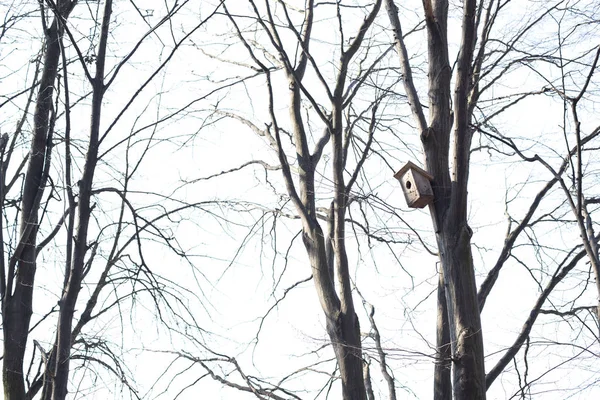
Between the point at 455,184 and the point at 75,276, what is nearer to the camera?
the point at 75,276

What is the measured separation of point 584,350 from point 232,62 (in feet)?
14.0

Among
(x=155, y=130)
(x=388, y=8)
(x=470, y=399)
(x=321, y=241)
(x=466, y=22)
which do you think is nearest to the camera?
(x=470, y=399)

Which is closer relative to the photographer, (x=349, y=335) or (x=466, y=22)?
(x=466, y=22)

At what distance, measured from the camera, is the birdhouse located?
17.6 ft

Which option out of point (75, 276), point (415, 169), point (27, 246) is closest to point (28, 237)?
point (27, 246)

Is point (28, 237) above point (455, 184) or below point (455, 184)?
above

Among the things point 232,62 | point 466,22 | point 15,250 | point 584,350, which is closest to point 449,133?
point 466,22

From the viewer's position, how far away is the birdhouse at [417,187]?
211 inches

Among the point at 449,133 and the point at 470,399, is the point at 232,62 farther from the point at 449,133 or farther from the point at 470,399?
the point at 470,399

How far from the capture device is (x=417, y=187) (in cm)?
536

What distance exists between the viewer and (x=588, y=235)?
5680 mm

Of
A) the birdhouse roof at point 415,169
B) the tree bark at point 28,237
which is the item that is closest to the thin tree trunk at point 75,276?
the tree bark at point 28,237

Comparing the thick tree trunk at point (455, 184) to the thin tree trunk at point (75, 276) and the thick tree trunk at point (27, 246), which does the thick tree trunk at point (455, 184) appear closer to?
the thin tree trunk at point (75, 276)

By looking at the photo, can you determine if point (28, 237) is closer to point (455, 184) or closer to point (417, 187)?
point (417, 187)
